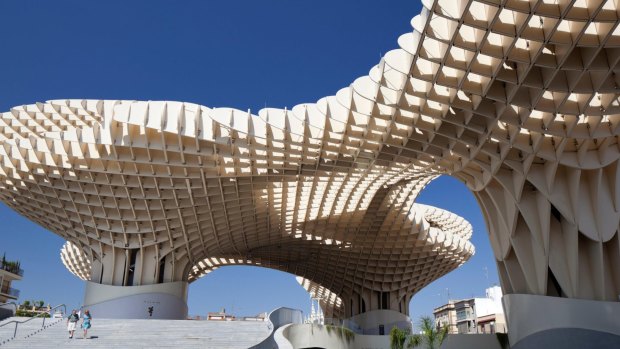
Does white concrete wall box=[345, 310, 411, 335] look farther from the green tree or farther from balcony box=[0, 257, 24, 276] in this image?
balcony box=[0, 257, 24, 276]

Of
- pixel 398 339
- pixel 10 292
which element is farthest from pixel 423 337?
pixel 10 292

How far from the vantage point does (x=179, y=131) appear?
28188mm

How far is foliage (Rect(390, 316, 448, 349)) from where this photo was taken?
29.0 m

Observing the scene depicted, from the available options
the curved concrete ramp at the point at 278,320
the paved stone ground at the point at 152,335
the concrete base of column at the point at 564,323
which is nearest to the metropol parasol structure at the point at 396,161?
the concrete base of column at the point at 564,323

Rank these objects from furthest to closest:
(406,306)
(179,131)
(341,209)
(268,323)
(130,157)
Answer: (406,306), (341,209), (130,157), (179,131), (268,323)

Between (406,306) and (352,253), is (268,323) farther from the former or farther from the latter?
(406,306)

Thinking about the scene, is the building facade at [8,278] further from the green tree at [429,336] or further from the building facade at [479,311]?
the building facade at [479,311]

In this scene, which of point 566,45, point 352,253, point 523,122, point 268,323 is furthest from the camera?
point 352,253

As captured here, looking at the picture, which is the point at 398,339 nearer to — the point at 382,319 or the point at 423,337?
the point at 423,337

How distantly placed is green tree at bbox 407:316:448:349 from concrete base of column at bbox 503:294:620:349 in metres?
4.08

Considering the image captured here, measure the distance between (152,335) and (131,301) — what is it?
19714 millimetres

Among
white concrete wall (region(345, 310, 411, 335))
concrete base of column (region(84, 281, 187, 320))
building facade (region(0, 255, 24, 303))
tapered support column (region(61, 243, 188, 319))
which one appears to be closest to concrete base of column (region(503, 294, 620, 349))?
concrete base of column (region(84, 281, 187, 320))

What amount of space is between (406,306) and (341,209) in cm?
2734

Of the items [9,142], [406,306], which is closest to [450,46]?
[9,142]
